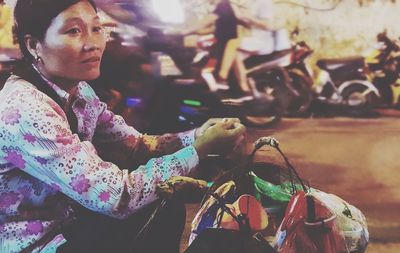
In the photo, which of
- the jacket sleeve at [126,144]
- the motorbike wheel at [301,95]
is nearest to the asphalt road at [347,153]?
the motorbike wheel at [301,95]

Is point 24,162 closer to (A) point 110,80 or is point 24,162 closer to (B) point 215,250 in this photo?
(B) point 215,250

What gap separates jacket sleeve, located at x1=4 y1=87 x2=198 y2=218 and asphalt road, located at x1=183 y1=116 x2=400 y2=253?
7.95ft

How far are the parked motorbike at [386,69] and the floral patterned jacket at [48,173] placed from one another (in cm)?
228

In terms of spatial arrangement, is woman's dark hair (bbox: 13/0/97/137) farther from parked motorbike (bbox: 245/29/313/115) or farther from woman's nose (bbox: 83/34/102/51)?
parked motorbike (bbox: 245/29/313/115)

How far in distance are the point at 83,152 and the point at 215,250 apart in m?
0.58

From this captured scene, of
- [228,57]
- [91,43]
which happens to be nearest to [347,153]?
[228,57]

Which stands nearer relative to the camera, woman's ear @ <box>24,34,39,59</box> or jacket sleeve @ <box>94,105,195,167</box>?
woman's ear @ <box>24,34,39,59</box>

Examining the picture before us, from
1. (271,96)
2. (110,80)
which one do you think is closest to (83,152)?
(110,80)

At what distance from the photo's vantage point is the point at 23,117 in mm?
2102

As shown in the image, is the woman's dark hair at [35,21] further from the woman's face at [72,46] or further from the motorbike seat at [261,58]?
the motorbike seat at [261,58]

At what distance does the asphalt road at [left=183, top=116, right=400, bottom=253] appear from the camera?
4.46 m

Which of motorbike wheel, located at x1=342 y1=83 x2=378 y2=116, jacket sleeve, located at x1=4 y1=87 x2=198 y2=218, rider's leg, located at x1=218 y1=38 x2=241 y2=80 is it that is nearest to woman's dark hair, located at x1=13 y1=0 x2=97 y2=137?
jacket sleeve, located at x1=4 y1=87 x2=198 y2=218

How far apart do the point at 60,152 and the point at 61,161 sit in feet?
0.11

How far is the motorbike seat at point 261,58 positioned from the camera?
14.1 ft
